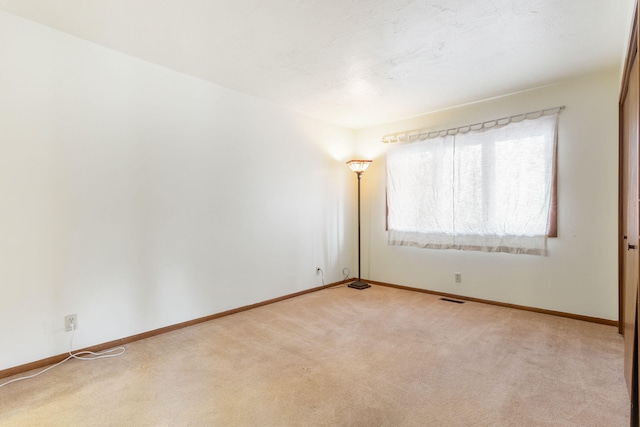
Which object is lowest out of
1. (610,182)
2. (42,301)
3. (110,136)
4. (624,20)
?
(42,301)

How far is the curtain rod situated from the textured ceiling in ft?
1.02

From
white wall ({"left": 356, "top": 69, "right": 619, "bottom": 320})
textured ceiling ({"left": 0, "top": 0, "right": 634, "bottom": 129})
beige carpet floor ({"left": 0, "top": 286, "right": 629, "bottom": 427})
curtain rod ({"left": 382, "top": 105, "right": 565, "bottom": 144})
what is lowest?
beige carpet floor ({"left": 0, "top": 286, "right": 629, "bottom": 427})

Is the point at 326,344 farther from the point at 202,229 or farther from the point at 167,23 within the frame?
the point at 167,23

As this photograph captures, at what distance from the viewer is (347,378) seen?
209 cm

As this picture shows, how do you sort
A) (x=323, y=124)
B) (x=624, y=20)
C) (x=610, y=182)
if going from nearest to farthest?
(x=624, y=20) < (x=610, y=182) < (x=323, y=124)

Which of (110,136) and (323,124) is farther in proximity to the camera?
(323,124)

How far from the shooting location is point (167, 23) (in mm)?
2271

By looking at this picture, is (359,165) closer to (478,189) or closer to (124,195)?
(478,189)

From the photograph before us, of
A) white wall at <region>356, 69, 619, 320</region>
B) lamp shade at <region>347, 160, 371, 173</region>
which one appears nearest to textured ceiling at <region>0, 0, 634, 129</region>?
white wall at <region>356, 69, 619, 320</region>

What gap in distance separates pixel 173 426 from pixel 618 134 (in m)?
4.31

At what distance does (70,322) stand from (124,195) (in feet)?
3.52

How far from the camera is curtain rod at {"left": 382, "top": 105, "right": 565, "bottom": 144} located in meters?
3.42

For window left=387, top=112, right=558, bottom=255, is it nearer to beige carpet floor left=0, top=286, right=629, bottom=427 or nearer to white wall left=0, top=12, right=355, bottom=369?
beige carpet floor left=0, top=286, right=629, bottom=427

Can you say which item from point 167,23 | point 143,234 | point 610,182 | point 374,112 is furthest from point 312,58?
point 610,182
